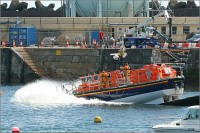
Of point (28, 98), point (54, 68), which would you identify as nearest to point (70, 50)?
point (54, 68)

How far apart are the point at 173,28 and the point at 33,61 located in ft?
53.7

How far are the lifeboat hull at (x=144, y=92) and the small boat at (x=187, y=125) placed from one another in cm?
1499

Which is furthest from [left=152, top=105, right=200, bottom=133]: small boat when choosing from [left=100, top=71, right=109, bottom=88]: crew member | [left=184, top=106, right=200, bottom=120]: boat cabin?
[left=100, top=71, right=109, bottom=88]: crew member

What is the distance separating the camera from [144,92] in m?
55.1

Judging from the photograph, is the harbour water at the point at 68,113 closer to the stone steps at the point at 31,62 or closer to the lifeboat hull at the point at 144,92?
the lifeboat hull at the point at 144,92

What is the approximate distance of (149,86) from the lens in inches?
2163

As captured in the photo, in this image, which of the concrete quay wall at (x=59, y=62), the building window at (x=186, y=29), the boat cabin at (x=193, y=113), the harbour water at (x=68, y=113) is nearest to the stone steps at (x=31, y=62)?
the concrete quay wall at (x=59, y=62)

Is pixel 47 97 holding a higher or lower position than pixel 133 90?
lower

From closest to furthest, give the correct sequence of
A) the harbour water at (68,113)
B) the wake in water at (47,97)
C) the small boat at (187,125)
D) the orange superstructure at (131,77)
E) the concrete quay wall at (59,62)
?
1. the small boat at (187,125)
2. the harbour water at (68,113)
3. the orange superstructure at (131,77)
4. the wake in water at (47,97)
5. the concrete quay wall at (59,62)

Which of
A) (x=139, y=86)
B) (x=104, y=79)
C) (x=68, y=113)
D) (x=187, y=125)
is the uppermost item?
(x=104, y=79)

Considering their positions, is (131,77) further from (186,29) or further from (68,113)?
(186,29)

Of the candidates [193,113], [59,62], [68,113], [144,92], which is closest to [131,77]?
[144,92]

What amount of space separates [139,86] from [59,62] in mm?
22714

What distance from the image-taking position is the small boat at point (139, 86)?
54781 mm
